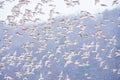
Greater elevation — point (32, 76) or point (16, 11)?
point (16, 11)

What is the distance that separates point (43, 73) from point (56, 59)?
192 inches

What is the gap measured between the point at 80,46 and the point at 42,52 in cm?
837

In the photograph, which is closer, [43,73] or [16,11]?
[16,11]

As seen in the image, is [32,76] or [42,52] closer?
[32,76]

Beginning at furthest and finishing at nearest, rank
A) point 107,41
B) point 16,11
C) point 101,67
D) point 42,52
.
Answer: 1. point 42,52
2. point 107,41
3. point 101,67
4. point 16,11

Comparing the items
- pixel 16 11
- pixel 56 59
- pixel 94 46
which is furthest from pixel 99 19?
pixel 16 11

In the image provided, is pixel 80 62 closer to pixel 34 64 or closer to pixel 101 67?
pixel 101 67

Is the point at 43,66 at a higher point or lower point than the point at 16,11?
lower

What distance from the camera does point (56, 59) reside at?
221ft

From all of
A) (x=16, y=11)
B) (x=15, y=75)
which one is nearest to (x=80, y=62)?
(x=15, y=75)

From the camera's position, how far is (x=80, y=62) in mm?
65000

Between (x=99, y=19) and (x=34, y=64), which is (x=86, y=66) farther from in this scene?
(x=99, y=19)

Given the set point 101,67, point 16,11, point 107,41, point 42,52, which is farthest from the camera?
point 42,52

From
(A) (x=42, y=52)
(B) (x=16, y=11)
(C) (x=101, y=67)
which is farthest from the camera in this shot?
(A) (x=42, y=52)
